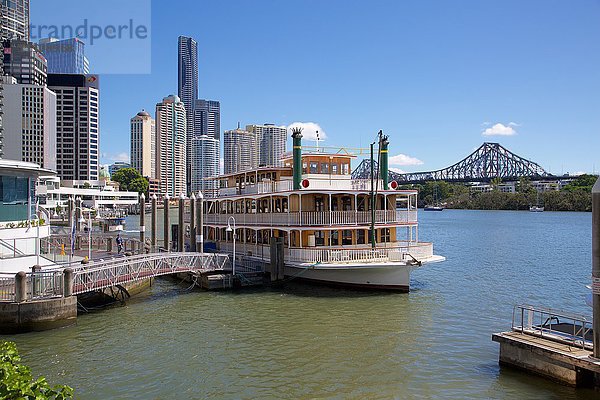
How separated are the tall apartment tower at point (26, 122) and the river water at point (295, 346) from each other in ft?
412

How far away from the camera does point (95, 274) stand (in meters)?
22.2

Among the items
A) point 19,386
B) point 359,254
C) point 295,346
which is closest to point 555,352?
point 295,346

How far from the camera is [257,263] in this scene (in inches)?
1180

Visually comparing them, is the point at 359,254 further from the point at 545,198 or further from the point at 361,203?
the point at 545,198

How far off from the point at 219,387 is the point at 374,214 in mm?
14996

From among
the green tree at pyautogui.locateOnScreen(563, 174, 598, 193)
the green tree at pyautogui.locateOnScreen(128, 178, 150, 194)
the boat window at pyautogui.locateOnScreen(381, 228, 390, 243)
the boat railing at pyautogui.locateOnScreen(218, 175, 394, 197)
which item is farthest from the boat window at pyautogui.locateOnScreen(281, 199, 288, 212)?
the green tree at pyautogui.locateOnScreen(563, 174, 598, 193)

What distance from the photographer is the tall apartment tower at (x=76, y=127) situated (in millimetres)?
159875

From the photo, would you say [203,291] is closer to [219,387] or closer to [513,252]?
[219,387]

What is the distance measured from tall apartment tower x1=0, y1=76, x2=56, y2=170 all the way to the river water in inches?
4949

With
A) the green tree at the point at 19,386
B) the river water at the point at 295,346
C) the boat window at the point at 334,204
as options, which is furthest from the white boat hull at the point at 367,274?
the green tree at the point at 19,386

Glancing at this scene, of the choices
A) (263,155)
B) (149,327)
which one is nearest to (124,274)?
(149,327)

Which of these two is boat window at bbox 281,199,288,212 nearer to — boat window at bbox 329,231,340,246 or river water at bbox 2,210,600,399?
boat window at bbox 329,231,340,246

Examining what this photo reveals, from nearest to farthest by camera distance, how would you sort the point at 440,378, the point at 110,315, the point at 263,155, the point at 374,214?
the point at 440,378
the point at 110,315
the point at 374,214
the point at 263,155

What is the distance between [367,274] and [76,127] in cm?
15644
